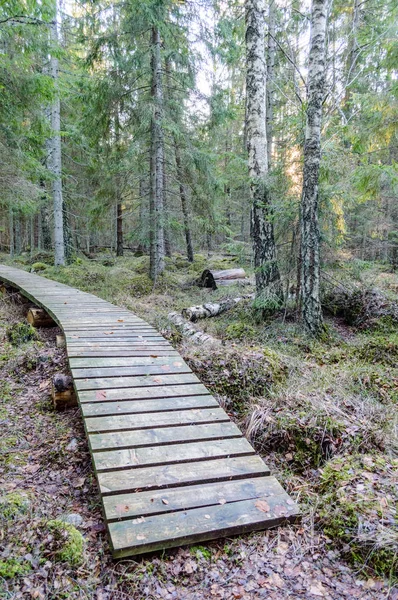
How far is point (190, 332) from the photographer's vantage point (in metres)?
6.14

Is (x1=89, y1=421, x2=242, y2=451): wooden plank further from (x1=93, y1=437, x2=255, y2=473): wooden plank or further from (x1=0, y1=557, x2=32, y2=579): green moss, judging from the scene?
(x1=0, y1=557, x2=32, y2=579): green moss

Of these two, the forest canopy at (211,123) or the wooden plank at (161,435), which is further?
the forest canopy at (211,123)

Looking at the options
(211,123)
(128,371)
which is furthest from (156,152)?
(128,371)

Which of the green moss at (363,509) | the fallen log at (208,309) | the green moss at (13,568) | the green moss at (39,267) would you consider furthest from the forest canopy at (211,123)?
the green moss at (13,568)

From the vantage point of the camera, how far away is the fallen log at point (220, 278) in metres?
10.8

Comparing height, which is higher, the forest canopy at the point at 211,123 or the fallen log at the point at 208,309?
the forest canopy at the point at 211,123

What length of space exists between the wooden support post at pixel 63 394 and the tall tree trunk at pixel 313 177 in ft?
12.9

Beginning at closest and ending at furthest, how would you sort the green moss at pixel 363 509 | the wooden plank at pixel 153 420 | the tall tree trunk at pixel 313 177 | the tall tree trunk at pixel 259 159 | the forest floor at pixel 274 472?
1. the forest floor at pixel 274 472
2. the green moss at pixel 363 509
3. the wooden plank at pixel 153 420
4. the tall tree trunk at pixel 313 177
5. the tall tree trunk at pixel 259 159

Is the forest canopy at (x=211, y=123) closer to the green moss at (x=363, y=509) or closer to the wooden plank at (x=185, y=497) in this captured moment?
the green moss at (x=363, y=509)

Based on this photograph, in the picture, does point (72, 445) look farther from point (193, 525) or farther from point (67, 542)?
point (193, 525)

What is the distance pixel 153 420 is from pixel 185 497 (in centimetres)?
87

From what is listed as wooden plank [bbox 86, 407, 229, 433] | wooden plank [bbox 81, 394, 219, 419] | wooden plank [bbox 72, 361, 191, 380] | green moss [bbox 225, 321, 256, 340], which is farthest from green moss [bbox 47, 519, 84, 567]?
green moss [bbox 225, 321, 256, 340]

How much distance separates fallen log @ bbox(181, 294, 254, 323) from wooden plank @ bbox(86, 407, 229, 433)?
417cm

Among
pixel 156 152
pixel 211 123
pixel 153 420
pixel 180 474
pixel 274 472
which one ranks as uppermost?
pixel 211 123
